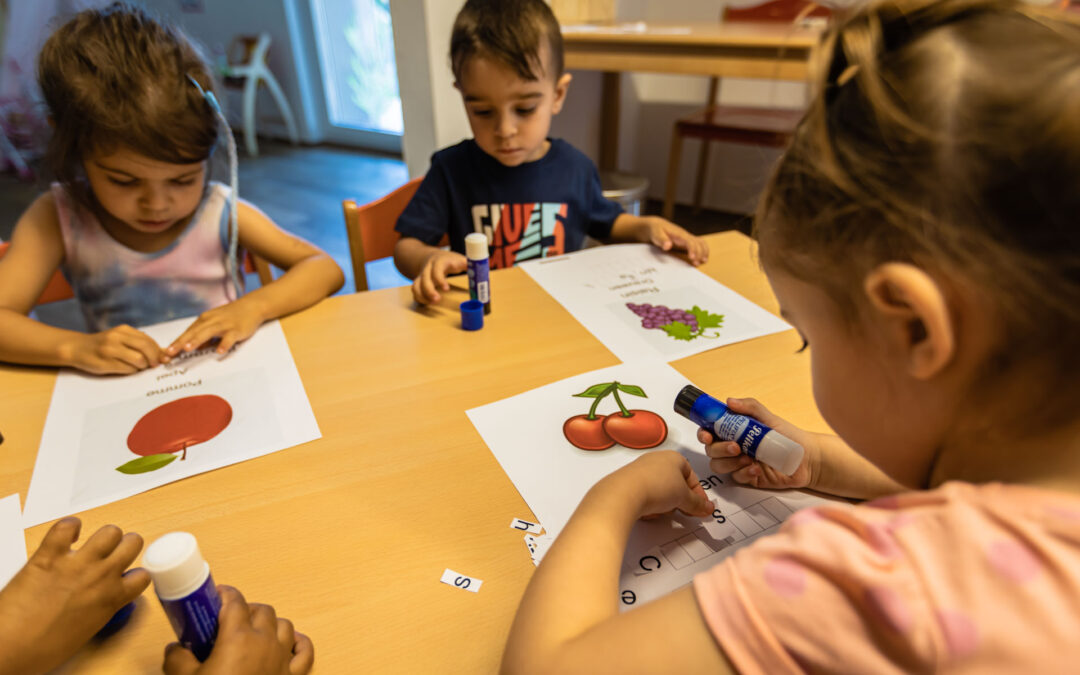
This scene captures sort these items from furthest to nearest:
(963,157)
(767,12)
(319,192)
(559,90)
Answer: (319,192), (767,12), (559,90), (963,157)

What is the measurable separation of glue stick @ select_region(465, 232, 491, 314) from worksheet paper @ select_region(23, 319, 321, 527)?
0.85ft

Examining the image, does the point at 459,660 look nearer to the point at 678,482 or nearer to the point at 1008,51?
the point at 678,482

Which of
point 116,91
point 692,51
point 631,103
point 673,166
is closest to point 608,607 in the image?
point 116,91

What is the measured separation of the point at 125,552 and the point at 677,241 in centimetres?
88

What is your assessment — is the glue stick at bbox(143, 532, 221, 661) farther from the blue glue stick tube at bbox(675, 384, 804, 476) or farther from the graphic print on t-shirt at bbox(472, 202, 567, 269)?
the graphic print on t-shirt at bbox(472, 202, 567, 269)

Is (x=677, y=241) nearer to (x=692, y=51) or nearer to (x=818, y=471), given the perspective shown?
(x=818, y=471)

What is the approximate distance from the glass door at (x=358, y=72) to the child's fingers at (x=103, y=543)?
13.7 feet

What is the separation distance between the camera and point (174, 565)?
303mm

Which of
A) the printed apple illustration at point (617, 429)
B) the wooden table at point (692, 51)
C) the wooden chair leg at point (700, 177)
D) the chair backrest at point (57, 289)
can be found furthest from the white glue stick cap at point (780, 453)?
the wooden chair leg at point (700, 177)

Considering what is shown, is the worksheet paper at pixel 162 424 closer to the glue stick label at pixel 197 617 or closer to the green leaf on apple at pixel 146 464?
the green leaf on apple at pixel 146 464

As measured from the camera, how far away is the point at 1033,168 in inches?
9.4

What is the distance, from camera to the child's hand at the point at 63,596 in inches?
14.0

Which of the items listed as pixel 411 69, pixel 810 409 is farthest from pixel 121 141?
pixel 411 69

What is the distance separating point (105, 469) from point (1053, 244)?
72cm
